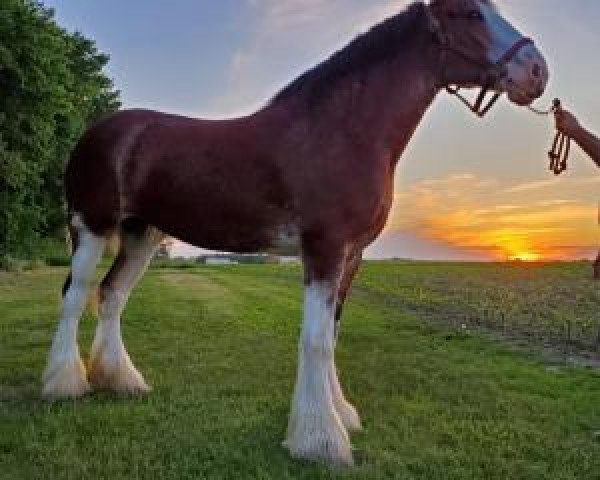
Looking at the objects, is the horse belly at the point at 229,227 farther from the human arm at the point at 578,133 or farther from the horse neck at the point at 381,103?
the human arm at the point at 578,133

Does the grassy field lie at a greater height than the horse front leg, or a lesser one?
lesser

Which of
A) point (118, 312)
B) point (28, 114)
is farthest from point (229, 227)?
point (28, 114)

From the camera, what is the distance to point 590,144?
5.23m

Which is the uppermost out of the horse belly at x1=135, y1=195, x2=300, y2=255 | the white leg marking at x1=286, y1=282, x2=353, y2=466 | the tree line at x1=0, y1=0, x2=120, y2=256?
the tree line at x1=0, y1=0, x2=120, y2=256

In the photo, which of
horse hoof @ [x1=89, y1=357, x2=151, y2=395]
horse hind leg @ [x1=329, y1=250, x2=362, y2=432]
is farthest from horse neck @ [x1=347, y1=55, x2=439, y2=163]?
horse hoof @ [x1=89, y1=357, x2=151, y2=395]

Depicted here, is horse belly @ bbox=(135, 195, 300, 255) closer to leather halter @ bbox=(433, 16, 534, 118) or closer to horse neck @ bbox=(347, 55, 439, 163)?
horse neck @ bbox=(347, 55, 439, 163)

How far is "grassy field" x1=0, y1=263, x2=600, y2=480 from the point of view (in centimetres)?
529

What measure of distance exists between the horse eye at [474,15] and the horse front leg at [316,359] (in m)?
1.81

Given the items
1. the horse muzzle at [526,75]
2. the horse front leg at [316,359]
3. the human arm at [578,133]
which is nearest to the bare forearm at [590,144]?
the human arm at [578,133]

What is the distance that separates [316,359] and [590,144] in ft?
7.18

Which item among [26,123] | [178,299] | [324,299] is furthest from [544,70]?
[26,123]

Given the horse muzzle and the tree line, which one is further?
the tree line

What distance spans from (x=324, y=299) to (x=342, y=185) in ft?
2.48

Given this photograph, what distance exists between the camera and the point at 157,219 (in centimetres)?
645
